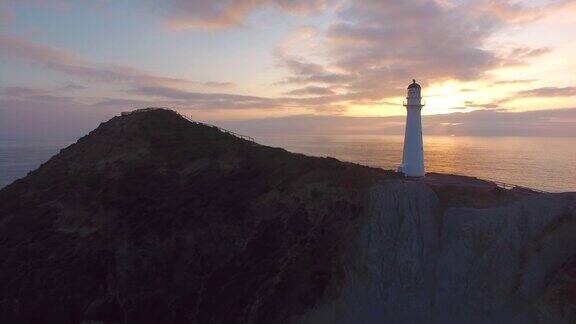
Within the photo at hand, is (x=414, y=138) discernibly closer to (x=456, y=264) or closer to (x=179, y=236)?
(x=456, y=264)

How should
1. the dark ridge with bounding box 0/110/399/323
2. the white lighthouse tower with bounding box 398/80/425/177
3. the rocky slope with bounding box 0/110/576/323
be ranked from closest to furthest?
1. the rocky slope with bounding box 0/110/576/323
2. the dark ridge with bounding box 0/110/399/323
3. the white lighthouse tower with bounding box 398/80/425/177

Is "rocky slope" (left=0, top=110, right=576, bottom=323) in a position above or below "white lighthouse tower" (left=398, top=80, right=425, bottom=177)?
below

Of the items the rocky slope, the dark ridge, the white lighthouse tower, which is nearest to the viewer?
the rocky slope

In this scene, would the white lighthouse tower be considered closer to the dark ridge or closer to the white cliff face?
the dark ridge

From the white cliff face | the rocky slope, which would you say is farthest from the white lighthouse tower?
the white cliff face

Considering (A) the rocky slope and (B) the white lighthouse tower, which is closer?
(A) the rocky slope

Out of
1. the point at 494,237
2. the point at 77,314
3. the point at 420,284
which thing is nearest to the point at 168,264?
the point at 77,314

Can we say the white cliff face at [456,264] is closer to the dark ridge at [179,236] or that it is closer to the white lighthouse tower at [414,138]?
the dark ridge at [179,236]
